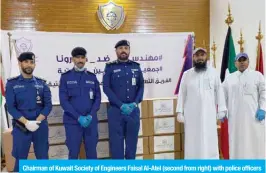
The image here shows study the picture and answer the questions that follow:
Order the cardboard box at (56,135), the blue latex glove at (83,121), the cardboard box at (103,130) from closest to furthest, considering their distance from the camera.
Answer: the blue latex glove at (83,121)
the cardboard box at (56,135)
the cardboard box at (103,130)

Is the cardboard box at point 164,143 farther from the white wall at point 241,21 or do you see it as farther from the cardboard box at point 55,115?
the white wall at point 241,21

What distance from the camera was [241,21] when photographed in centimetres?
564

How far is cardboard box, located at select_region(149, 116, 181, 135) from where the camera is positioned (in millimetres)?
4176

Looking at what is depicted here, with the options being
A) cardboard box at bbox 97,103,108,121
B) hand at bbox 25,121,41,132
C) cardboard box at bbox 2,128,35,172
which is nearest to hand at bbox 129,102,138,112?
cardboard box at bbox 97,103,108,121

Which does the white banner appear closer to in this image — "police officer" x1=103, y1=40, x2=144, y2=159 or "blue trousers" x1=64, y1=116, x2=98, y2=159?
"police officer" x1=103, y1=40, x2=144, y2=159

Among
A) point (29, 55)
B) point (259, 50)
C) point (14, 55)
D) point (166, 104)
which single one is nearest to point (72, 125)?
point (29, 55)

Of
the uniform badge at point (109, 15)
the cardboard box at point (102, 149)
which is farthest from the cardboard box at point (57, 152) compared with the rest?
the uniform badge at point (109, 15)

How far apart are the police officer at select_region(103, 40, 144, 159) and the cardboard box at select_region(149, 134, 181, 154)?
2.33ft

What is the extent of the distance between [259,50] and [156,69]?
5.04 ft

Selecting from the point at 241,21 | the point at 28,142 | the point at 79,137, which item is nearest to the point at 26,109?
the point at 28,142

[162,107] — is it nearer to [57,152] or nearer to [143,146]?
[143,146]

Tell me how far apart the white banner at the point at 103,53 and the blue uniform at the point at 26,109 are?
3.69ft

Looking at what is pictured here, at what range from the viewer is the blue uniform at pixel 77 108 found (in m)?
3.33

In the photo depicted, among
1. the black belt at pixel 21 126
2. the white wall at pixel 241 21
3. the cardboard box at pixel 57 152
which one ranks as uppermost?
the white wall at pixel 241 21
